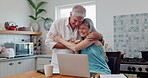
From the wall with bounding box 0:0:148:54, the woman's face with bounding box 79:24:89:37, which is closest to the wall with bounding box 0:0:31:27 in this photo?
the wall with bounding box 0:0:148:54

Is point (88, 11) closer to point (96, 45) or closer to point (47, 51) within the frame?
point (47, 51)

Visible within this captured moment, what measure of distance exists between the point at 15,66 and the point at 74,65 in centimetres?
252

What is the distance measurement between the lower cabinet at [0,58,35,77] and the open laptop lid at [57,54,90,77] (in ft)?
7.33

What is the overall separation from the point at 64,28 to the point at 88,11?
2328 millimetres

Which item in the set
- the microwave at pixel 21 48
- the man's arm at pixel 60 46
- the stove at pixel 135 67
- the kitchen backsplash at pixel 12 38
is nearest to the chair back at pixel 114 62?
the man's arm at pixel 60 46

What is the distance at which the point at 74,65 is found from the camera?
4.86ft

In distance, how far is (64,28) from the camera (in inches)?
83.0

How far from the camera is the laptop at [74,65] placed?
4.70 feet

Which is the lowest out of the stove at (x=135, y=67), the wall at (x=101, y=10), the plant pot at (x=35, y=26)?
the stove at (x=135, y=67)

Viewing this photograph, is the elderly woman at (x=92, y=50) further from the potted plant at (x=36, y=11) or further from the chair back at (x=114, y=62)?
the potted plant at (x=36, y=11)

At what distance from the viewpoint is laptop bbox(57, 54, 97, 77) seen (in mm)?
1432

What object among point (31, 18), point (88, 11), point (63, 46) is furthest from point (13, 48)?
point (63, 46)

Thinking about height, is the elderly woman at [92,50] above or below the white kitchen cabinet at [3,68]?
above

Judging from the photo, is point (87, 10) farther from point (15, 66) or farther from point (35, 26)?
point (15, 66)
